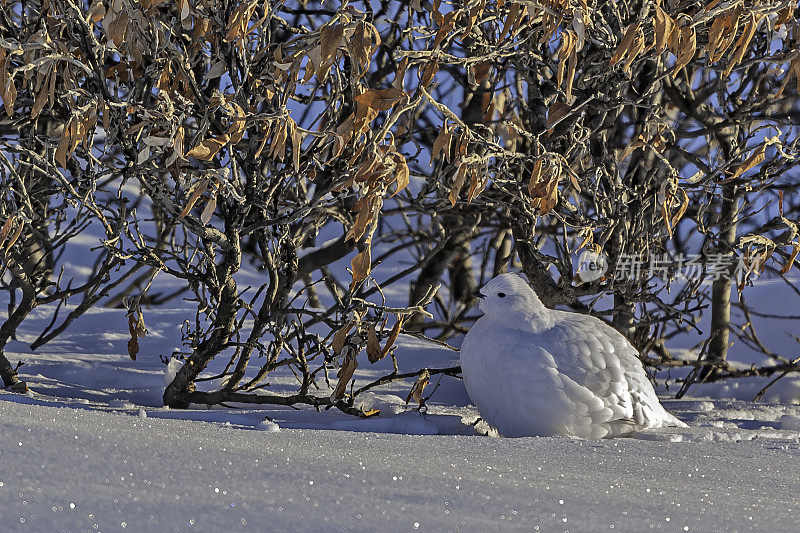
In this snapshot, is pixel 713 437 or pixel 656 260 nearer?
pixel 713 437

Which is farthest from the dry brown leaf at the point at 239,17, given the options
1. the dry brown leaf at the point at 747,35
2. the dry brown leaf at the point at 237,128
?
the dry brown leaf at the point at 747,35

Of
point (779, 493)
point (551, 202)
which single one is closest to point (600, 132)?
point (551, 202)

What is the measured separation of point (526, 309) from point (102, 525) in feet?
5.09

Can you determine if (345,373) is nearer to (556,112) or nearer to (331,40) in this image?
(556,112)

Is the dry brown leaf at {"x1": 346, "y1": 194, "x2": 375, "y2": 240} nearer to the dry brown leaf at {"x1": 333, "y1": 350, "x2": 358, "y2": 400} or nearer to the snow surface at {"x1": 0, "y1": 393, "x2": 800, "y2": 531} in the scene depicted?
the snow surface at {"x1": 0, "y1": 393, "x2": 800, "y2": 531}

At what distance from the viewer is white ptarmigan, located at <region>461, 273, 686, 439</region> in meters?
2.25

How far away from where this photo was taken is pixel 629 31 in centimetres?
204

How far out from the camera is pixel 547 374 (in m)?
2.25

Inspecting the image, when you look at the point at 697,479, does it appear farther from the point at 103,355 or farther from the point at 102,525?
the point at 103,355

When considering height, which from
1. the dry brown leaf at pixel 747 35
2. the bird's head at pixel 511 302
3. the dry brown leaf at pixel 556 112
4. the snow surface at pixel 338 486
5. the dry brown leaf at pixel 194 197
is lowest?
the snow surface at pixel 338 486

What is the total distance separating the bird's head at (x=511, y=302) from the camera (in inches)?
95.4

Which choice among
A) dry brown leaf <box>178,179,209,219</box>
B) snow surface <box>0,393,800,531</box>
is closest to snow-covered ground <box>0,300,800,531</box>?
snow surface <box>0,393,800,531</box>

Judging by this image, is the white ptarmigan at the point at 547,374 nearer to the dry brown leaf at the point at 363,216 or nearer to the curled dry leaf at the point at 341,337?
the curled dry leaf at the point at 341,337

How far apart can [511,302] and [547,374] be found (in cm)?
27
